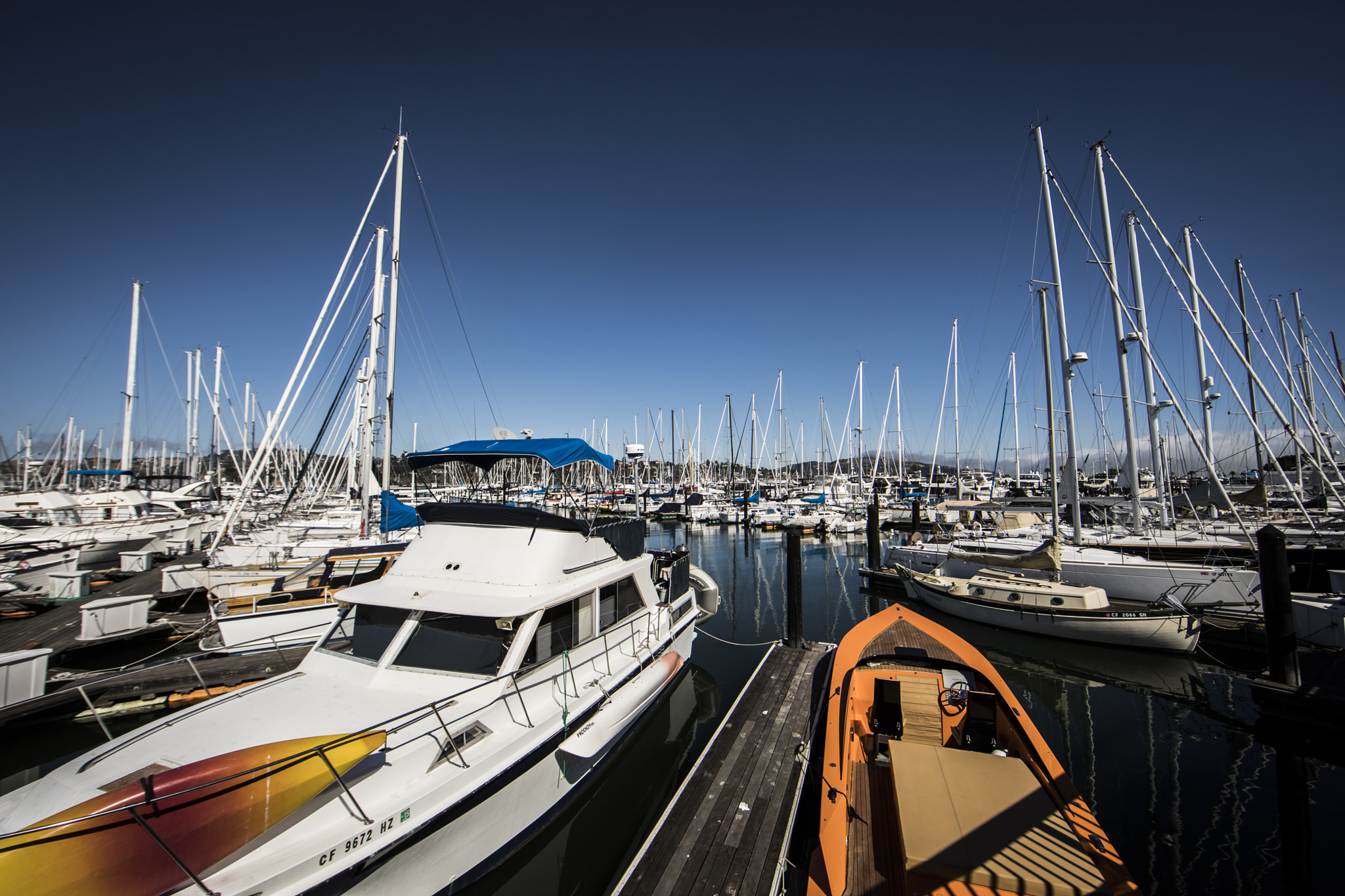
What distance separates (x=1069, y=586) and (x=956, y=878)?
561 inches

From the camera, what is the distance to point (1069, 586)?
1437 cm

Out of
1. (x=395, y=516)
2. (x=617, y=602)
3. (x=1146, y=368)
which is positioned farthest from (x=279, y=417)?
(x=1146, y=368)

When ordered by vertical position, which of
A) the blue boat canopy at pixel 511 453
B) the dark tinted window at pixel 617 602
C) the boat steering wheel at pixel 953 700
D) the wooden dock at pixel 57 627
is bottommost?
the wooden dock at pixel 57 627

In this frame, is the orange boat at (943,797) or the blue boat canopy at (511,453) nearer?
the orange boat at (943,797)

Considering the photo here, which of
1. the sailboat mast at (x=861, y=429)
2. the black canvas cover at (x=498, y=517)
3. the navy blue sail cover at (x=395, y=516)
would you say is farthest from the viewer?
the sailboat mast at (x=861, y=429)

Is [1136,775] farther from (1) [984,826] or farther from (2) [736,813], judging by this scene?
(2) [736,813]

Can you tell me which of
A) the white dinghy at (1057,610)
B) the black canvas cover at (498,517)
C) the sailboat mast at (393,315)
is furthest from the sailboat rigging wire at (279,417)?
the white dinghy at (1057,610)

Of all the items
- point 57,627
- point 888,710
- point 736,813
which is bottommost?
point 736,813

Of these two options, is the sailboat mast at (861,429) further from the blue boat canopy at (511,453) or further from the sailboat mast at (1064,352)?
the blue boat canopy at (511,453)

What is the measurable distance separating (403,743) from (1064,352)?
22.3 m

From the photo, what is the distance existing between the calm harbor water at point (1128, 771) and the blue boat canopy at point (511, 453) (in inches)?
193

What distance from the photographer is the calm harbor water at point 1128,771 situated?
6.05 metres

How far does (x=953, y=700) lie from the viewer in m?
6.25

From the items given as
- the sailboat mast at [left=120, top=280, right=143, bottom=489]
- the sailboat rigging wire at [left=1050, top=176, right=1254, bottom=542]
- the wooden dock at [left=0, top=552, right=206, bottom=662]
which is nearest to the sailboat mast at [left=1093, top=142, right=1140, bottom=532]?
the sailboat rigging wire at [left=1050, top=176, right=1254, bottom=542]
